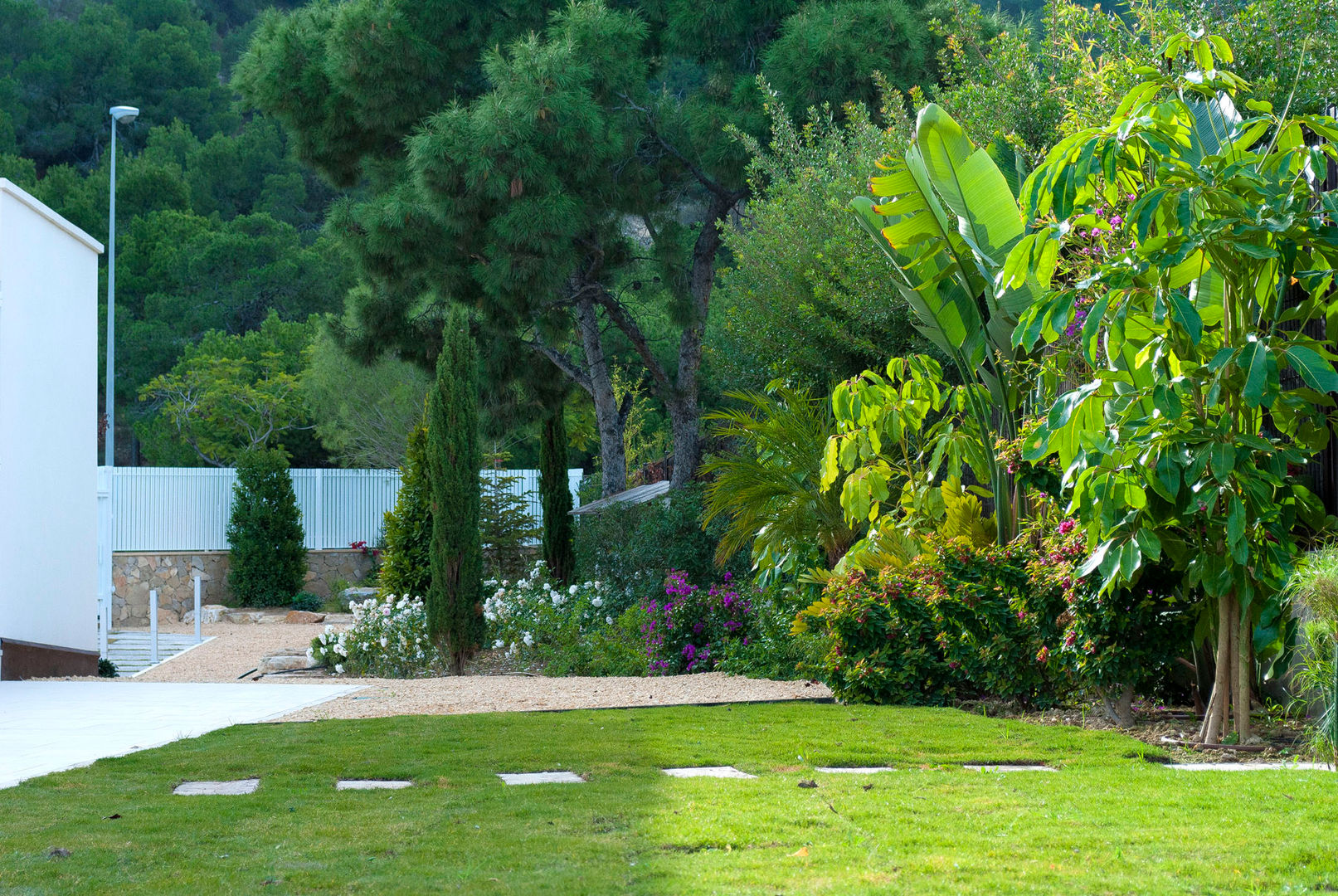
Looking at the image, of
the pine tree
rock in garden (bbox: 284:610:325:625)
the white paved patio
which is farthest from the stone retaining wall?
the white paved patio

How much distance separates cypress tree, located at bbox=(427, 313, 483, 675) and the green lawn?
4.89m

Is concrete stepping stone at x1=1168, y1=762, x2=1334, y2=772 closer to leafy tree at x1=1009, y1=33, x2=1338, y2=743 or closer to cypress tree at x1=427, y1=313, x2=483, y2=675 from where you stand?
leafy tree at x1=1009, y1=33, x2=1338, y2=743

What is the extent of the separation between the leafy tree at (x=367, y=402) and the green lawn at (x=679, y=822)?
1893 cm

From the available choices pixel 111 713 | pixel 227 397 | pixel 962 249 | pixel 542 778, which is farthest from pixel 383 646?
pixel 227 397

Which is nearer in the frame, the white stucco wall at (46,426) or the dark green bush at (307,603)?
the white stucco wall at (46,426)

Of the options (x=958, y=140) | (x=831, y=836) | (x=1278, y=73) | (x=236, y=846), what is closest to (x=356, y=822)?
(x=236, y=846)

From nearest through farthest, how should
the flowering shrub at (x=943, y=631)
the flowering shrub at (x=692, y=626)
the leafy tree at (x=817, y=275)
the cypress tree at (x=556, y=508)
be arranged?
the flowering shrub at (x=943, y=631) < the leafy tree at (x=817, y=275) < the flowering shrub at (x=692, y=626) < the cypress tree at (x=556, y=508)

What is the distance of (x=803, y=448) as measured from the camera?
8.99 m

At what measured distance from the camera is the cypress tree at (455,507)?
10.7 meters

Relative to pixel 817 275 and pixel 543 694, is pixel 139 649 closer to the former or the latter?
pixel 543 694

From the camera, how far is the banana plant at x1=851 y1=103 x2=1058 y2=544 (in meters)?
6.92

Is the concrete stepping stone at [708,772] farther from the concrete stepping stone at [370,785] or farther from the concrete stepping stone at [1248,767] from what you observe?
the concrete stepping stone at [1248,767]

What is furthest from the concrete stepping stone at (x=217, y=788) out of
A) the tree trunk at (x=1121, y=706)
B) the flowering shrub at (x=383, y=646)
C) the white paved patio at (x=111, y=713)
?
the flowering shrub at (x=383, y=646)

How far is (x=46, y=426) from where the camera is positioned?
34.1 ft
